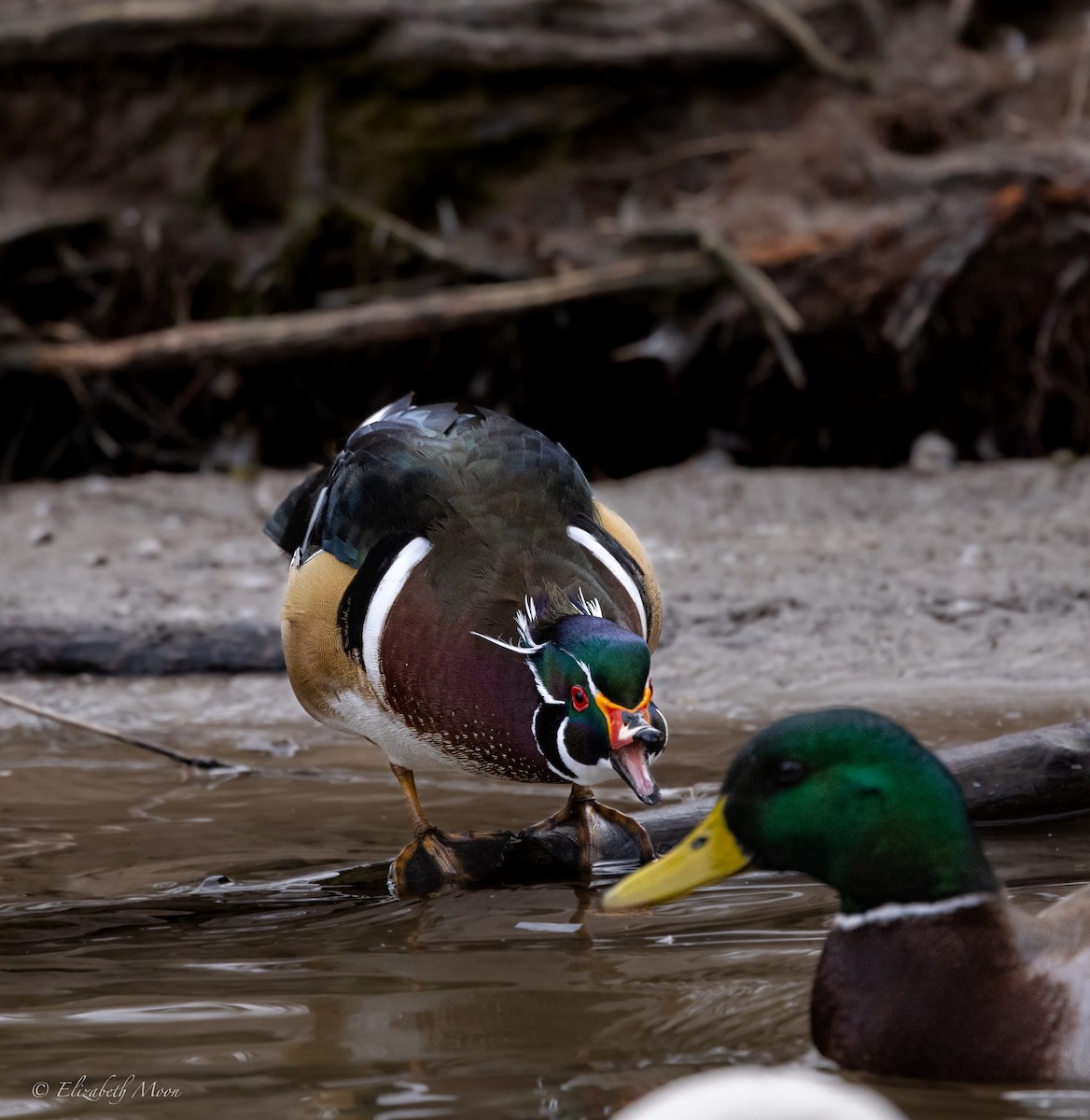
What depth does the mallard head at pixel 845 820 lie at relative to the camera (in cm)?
275

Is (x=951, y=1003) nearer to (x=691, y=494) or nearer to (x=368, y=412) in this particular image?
(x=691, y=494)

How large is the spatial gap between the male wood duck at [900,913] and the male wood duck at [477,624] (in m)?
0.56

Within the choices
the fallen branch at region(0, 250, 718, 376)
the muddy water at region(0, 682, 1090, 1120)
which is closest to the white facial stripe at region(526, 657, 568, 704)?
the muddy water at region(0, 682, 1090, 1120)

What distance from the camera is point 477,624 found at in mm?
3795

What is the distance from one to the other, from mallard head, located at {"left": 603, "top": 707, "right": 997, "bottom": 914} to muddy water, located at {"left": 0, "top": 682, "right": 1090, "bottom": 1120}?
328 mm

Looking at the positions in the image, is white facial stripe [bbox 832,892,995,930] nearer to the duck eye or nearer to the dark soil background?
the duck eye

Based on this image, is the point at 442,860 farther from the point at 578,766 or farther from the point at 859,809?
the point at 859,809

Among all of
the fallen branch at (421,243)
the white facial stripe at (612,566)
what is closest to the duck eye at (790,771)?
the white facial stripe at (612,566)

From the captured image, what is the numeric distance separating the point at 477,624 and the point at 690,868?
1.09 meters

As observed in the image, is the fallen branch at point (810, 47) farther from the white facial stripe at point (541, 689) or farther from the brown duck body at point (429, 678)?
the white facial stripe at point (541, 689)

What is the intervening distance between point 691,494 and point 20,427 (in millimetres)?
4086

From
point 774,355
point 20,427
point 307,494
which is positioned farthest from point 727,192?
point 307,494

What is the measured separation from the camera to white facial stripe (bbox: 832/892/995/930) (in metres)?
2.75

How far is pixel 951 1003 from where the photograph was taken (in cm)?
271
